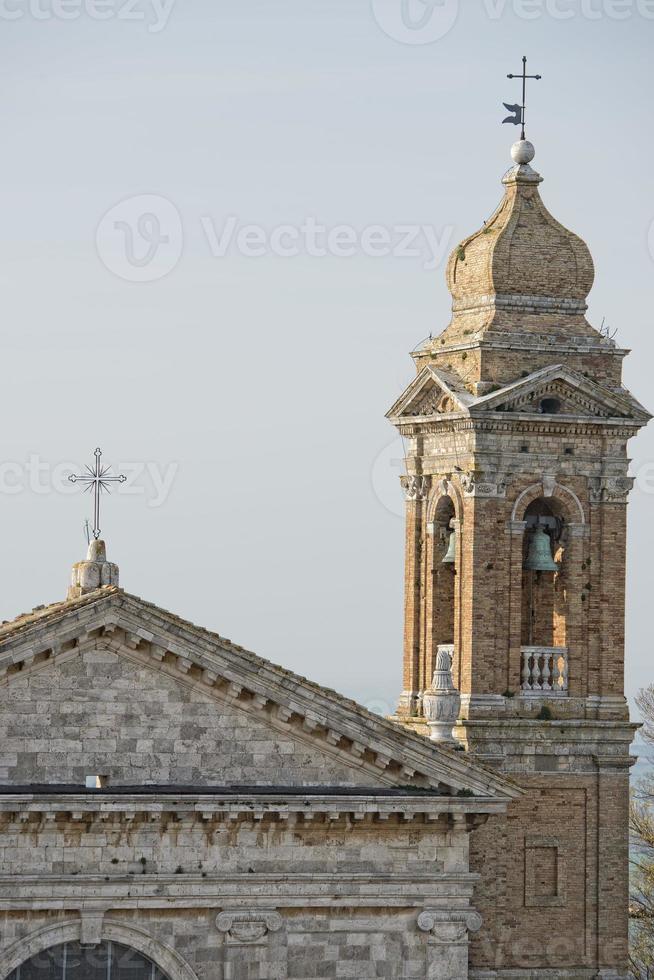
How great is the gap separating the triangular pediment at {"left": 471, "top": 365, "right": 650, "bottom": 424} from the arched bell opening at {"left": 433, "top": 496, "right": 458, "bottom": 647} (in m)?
2.32

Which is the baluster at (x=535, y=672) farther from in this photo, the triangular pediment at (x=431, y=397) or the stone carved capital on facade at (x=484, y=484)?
the triangular pediment at (x=431, y=397)

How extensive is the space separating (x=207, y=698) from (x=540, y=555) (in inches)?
371

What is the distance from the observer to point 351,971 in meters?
38.2

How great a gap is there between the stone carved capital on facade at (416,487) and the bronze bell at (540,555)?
2.16 m

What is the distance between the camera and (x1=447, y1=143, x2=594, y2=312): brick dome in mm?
46000

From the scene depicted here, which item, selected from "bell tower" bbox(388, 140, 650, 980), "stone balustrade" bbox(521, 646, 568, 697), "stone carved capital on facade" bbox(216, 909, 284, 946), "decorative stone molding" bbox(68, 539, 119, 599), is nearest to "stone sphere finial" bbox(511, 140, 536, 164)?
"bell tower" bbox(388, 140, 650, 980)

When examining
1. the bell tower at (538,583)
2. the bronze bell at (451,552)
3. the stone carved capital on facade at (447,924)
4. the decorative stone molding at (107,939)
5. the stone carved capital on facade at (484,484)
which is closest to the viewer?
the decorative stone molding at (107,939)

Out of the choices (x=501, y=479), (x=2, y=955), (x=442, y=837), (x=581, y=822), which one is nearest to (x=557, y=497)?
(x=501, y=479)

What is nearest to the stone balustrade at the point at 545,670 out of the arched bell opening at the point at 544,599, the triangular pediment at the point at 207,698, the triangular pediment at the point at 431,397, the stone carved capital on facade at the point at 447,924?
the arched bell opening at the point at 544,599

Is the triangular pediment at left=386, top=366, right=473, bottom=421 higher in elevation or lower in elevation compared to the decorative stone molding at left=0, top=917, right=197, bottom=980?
higher

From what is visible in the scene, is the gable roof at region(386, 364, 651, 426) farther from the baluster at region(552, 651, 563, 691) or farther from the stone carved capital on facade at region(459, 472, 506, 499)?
the baluster at region(552, 651, 563, 691)

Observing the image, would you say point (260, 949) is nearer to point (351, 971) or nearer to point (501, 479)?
point (351, 971)

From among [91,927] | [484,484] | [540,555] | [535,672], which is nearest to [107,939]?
[91,927]

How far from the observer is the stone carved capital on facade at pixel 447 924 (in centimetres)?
3838
